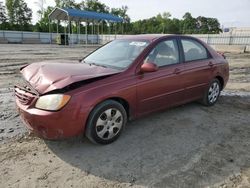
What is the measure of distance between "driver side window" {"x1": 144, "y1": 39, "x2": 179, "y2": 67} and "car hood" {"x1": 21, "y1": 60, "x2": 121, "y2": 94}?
2.67ft

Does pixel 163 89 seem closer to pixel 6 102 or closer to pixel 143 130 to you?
pixel 143 130

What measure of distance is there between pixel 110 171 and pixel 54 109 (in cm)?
104

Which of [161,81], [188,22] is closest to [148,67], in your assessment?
[161,81]

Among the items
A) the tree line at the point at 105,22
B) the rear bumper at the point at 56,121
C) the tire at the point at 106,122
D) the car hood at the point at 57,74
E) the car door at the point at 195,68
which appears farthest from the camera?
the tree line at the point at 105,22

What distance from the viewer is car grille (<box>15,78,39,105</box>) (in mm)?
3461

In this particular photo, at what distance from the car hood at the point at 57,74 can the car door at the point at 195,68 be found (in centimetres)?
170

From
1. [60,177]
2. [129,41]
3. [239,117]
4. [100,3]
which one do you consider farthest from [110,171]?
[100,3]

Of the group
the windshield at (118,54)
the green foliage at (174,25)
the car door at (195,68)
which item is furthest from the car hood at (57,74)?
the green foliage at (174,25)

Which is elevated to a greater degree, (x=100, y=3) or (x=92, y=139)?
(x=100, y=3)

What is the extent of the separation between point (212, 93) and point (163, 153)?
8.76ft

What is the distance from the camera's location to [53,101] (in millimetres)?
3285

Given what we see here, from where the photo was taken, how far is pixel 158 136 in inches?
165

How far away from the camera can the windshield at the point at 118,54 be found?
4.25 metres

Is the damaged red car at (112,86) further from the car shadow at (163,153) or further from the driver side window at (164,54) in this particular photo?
the car shadow at (163,153)
